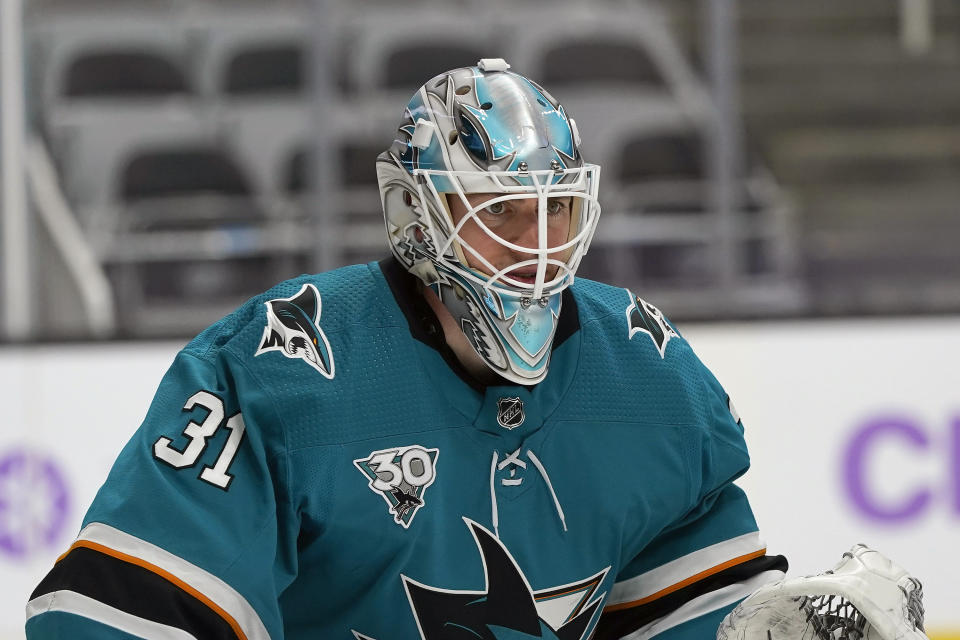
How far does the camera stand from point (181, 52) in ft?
15.0

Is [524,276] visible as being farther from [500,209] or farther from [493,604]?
[493,604]

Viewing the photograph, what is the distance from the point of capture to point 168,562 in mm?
1209

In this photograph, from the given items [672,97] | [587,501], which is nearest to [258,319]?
[587,501]

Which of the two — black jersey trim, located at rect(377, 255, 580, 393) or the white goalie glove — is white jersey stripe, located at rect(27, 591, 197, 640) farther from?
the white goalie glove

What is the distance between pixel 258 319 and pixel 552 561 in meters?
0.37

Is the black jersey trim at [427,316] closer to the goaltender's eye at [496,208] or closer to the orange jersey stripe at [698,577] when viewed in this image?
the goaltender's eye at [496,208]

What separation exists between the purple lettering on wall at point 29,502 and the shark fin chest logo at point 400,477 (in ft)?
5.98

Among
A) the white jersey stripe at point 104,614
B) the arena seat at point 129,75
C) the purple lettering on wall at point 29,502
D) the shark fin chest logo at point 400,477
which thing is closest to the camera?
the white jersey stripe at point 104,614

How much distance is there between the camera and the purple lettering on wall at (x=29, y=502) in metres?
2.92

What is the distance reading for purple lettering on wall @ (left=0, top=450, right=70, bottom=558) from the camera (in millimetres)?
2924

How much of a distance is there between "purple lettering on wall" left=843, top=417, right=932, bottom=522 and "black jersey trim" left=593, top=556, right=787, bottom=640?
60.0 inches

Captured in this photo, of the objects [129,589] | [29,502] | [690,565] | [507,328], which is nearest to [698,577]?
[690,565]

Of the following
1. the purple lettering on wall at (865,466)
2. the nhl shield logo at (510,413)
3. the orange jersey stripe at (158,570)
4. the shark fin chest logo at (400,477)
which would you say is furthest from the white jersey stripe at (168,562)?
the purple lettering on wall at (865,466)

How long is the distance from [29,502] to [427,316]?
1797 mm
